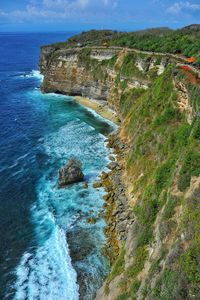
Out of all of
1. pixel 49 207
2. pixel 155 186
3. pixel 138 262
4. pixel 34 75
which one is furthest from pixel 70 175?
pixel 34 75

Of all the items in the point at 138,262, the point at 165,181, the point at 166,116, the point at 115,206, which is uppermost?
the point at 166,116

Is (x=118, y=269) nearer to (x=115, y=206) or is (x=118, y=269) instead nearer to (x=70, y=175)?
(x=115, y=206)

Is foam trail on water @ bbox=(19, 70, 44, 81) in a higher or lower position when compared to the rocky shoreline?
lower

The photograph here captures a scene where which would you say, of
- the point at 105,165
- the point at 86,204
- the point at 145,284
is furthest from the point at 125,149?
the point at 145,284

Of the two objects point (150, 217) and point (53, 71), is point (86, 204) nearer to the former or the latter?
point (150, 217)

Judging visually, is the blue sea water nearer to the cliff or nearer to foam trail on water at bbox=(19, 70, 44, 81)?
the cliff

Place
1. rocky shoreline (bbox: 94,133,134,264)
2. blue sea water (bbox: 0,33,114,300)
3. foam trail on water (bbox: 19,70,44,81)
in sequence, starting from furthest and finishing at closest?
foam trail on water (bbox: 19,70,44,81) → rocky shoreline (bbox: 94,133,134,264) → blue sea water (bbox: 0,33,114,300)


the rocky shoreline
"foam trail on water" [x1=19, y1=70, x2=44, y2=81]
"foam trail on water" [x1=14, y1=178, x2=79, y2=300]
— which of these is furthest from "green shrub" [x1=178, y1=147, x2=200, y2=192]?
"foam trail on water" [x1=19, y1=70, x2=44, y2=81]
